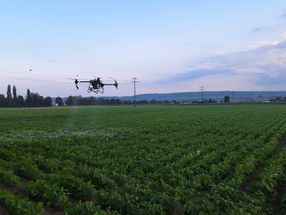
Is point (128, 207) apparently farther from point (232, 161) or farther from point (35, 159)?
point (232, 161)

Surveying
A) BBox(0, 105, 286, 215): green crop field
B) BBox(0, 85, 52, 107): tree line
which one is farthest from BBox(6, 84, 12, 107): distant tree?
BBox(0, 105, 286, 215): green crop field

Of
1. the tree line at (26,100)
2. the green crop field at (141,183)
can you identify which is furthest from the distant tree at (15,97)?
the green crop field at (141,183)

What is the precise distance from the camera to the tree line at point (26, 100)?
15188cm

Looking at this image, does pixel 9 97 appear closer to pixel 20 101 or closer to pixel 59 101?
pixel 20 101

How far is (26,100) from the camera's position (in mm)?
155375

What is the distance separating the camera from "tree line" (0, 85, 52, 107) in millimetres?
Result: 151875

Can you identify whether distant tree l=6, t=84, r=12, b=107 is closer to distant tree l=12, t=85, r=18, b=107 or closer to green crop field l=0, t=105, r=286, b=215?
distant tree l=12, t=85, r=18, b=107

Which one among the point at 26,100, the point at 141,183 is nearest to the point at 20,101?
the point at 26,100

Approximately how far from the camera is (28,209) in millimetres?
8586

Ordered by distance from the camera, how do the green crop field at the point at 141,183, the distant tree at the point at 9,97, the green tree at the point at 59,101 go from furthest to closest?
the green tree at the point at 59,101, the distant tree at the point at 9,97, the green crop field at the point at 141,183

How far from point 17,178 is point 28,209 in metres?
2.78

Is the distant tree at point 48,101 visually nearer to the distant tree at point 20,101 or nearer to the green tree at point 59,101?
the distant tree at point 20,101

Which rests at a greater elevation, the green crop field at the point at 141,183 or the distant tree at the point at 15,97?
the distant tree at the point at 15,97

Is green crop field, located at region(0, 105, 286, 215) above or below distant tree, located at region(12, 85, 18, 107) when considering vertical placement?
below
